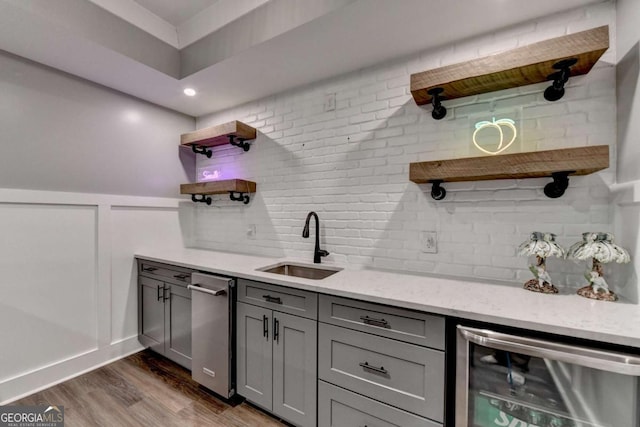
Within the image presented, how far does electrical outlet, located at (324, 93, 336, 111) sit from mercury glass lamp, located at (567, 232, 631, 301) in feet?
5.86

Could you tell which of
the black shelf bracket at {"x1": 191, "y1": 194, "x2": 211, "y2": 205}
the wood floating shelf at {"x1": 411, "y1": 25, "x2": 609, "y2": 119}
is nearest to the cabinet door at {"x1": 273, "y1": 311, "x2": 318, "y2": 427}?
the wood floating shelf at {"x1": 411, "y1": 25, "x2": 609, "y2": 119}

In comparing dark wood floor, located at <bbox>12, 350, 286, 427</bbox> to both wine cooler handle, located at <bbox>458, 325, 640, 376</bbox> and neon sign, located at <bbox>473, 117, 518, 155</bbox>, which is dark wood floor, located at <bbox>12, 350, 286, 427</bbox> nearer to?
wine cooler handle, located at <bbox>458, 325, 640, 376</bbox>

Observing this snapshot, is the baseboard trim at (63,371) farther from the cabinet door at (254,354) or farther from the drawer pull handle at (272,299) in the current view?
the drawer pull handle at (272,299)

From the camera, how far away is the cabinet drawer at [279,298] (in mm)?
1569

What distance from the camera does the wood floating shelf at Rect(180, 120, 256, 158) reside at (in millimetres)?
2520

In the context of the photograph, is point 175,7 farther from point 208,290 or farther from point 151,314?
point 151,314

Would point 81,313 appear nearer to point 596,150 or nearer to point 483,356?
point 483,356

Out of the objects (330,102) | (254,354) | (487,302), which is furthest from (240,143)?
(487,302)

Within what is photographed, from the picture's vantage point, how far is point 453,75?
1.53 m

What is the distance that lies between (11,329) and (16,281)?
1.10 ft

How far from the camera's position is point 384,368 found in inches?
52.4

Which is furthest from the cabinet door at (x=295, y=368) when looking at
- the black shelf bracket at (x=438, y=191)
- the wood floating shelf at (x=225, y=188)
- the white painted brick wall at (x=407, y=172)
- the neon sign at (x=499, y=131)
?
the neon sign at (x=499, y=131)

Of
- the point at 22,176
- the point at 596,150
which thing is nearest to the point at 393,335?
the point at 596,150

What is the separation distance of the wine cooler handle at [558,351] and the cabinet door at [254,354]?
3.85 feet
